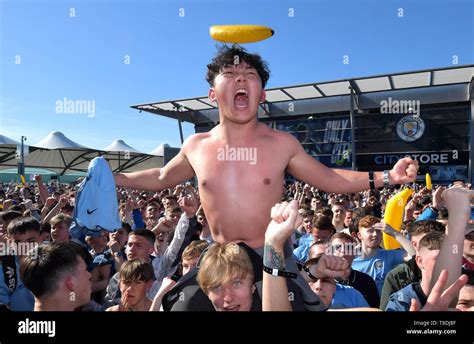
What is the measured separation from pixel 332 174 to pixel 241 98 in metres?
0.75

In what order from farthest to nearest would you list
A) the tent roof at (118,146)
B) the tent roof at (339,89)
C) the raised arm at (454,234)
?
the tent roof at (118,146) → the tent roof at (339,89) → the raised arm at (454,234)

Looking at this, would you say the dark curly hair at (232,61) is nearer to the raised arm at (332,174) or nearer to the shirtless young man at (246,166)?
the shirtless young man at (246,166)

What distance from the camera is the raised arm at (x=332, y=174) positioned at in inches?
92.6

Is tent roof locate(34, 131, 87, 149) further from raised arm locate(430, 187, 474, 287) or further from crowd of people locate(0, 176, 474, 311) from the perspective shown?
raised arm locate(430, 187, 474, 287)

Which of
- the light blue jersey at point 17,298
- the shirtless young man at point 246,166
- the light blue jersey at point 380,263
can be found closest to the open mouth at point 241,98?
the shirtless young man at point 246,166

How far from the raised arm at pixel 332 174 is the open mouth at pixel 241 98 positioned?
352mm

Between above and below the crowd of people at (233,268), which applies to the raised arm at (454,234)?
above

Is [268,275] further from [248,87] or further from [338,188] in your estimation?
[248,87]

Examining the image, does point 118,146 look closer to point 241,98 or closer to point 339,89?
point 339,89

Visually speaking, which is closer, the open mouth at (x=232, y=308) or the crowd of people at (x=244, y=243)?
the crowd of people at (x=244, y=243)

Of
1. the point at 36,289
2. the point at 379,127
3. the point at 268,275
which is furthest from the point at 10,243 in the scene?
the point at 379,127

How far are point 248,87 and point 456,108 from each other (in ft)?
88.6

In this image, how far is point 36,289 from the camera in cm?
227

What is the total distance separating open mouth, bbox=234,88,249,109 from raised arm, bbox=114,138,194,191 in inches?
22.2
